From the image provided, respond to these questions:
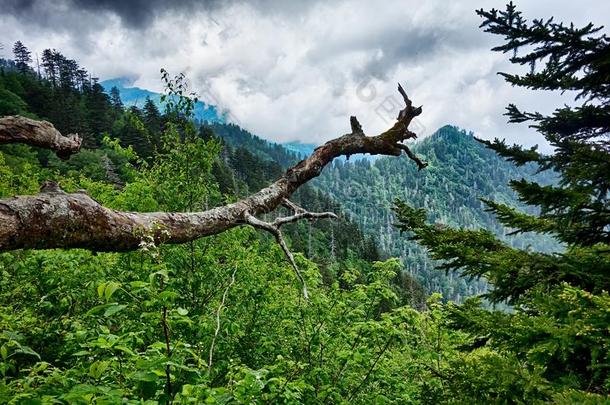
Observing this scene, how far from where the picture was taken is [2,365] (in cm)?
262

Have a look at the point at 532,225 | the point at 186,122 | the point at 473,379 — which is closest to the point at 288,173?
the point at 186,122

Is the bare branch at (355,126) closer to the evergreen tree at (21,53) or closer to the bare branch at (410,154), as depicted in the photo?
the bare branch at (410,154)

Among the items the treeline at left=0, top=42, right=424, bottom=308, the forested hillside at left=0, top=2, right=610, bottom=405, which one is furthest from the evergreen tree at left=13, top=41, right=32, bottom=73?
the forested hillside at left=0, top=2, right=610, bottom=405

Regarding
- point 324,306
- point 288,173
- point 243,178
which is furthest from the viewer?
point 243,178

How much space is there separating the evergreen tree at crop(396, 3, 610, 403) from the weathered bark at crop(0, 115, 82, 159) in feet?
13.3

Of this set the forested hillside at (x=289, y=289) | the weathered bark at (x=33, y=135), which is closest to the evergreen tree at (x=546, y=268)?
the forested hillside at (x=289, y=289)

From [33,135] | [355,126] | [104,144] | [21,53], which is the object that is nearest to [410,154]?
[355,126]

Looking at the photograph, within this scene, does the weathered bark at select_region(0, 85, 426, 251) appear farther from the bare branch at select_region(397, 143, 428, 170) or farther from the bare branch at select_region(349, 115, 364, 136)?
the bare branch at select_region(397, 143, 428, 170)

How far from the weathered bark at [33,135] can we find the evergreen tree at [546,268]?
13.3 feet

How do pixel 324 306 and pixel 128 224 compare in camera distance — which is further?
pixel 324 306

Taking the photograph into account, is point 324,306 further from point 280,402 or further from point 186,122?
point 186,122

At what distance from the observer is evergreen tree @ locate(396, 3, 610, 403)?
2750 millimetres

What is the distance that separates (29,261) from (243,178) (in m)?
108

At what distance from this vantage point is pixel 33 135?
3.24 metres
